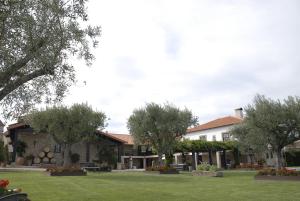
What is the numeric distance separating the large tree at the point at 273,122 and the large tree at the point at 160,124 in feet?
29.9

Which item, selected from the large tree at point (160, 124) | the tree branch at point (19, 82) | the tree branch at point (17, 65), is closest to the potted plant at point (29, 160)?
→ the large tree at point (160, 124)

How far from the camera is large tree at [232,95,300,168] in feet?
77.2

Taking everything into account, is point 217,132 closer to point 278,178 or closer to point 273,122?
point 273,122

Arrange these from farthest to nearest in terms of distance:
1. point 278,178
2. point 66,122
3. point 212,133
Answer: point 212,133, point 66,122, point 278,178

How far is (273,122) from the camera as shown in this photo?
2359 centimetres

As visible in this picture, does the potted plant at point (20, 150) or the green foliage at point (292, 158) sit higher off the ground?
the potted plant at point (20, 150)

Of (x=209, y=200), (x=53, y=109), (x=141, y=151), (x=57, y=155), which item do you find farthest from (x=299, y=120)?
(x=141, y=151)

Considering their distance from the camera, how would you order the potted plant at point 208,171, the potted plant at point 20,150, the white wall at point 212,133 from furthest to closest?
the white wall at point 212,133 → the potted plant at point 20,150 → the potted plant at point 208,171

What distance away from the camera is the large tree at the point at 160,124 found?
33.2 m

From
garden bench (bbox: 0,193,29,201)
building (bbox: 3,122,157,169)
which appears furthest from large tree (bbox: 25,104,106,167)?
garden bench (bbox: 0,193,29,201)

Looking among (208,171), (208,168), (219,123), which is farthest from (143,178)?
(219,123)

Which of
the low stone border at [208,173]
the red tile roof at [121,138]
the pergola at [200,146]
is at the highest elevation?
the red tile roof at [121,138]

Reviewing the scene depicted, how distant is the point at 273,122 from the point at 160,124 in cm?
1197

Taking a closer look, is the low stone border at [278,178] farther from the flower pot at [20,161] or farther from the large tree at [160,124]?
the flower pot at [20,161]
